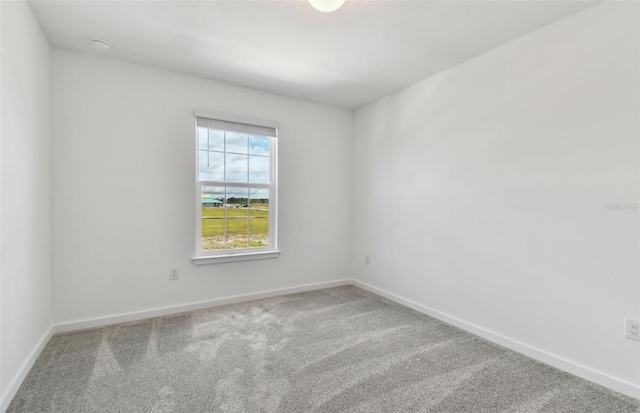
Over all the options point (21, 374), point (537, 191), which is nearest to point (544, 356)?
point (537, 191)

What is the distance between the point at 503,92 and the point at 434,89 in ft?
2.32

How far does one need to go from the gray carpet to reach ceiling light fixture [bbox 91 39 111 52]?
240cm

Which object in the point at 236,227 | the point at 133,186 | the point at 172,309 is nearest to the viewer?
the point at 133,186

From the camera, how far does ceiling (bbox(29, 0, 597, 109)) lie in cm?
197

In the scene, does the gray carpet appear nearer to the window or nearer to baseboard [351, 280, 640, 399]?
baseboard [351, 280, 640, 399]

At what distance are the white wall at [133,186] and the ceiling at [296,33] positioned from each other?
0.27 m

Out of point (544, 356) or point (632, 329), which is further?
point (544, 356)

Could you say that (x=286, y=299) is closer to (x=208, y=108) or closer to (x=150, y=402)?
(x=150, y=402)

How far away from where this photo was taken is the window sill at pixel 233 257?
3092mm

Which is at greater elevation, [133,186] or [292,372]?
[133,186]

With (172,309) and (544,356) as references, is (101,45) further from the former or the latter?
(544,356)

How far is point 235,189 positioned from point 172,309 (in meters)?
1.40

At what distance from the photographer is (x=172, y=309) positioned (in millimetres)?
2971

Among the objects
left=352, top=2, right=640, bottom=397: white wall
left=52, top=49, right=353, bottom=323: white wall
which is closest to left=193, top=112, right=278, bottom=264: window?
left=52, top=49, right=353, bottom=323: white wall
